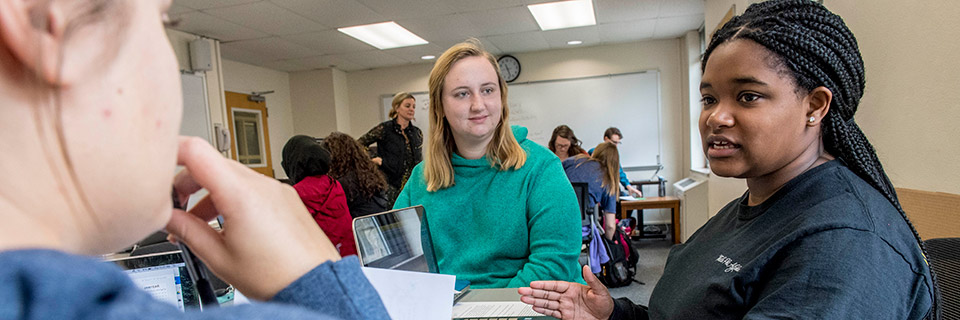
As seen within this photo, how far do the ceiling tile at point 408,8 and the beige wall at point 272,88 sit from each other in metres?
2.65

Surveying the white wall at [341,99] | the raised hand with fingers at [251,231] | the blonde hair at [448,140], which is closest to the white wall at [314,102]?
the white wall at [341,99]

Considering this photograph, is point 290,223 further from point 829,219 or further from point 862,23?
point 862,23

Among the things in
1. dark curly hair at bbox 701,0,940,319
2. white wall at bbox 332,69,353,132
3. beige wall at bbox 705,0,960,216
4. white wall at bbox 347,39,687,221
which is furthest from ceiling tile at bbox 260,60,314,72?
dark curly hair at bbox 701,0,940,319

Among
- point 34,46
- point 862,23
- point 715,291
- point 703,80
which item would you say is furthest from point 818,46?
point 862,23

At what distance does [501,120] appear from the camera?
1.52 meters

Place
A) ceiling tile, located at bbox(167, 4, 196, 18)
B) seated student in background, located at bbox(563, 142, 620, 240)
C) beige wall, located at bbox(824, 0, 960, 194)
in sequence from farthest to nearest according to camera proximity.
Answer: ceiling tile, located at bbox(167, 4, 196, 18) → seated student in background, located at bbox(563, 142, 620, 240) → beige wall, located at bbox(824, 0, 960, 194)

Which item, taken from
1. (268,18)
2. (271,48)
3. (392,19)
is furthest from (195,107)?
(392,19)

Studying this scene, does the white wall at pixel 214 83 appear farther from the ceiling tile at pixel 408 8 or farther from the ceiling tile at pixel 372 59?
the ceiling tile at pixel 408 8

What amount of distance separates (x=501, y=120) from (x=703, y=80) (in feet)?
2.13

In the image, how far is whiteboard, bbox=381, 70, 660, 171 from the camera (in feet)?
21.1

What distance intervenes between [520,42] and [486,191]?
5004 millimetres

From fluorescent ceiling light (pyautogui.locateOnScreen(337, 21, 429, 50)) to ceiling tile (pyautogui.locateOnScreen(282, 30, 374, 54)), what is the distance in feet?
0.34

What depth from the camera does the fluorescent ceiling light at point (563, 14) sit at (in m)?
4.68

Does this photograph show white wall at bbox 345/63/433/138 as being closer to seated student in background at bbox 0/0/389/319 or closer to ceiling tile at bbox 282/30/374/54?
ceiling tile at bbox 282/30/374/54
